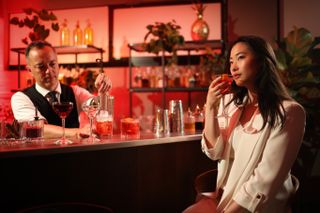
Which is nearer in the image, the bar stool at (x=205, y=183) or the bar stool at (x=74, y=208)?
the bar stool at (x=74, y=208)

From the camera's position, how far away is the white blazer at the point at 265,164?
5.31 ft

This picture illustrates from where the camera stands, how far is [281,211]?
172cm

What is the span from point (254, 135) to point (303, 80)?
236cm

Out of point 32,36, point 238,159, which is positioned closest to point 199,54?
point 32,36

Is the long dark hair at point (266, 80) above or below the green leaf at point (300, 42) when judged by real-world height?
below

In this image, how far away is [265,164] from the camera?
163cm

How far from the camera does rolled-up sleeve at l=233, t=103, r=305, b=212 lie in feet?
5.30

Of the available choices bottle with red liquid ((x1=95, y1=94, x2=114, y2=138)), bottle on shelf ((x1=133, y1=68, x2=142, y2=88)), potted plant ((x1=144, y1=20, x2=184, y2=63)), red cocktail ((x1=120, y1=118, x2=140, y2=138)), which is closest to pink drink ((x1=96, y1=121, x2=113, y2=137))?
bottle with red liquid ((x1=95, y1=94, x2=114, y2=138))

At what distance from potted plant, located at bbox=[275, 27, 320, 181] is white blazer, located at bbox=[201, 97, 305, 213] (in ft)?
7.20

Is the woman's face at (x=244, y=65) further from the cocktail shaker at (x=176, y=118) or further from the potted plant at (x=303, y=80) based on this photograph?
the potted plant at (x=303, y=80)

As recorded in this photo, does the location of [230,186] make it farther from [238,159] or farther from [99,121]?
[99,121]

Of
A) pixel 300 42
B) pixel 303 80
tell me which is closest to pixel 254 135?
pixel 303 80

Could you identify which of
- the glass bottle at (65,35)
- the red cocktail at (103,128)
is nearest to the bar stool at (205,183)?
the red cocktail at (103,128)

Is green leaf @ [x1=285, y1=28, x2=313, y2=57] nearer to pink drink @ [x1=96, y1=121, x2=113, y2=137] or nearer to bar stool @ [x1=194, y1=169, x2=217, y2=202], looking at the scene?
bar stool @ [x1=194, y1=169, x2=217, y2=202]
